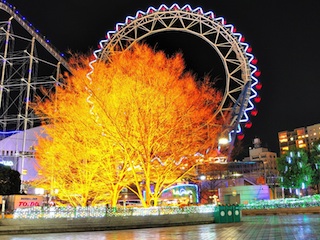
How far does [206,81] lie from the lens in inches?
811

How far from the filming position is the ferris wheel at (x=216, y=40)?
98.1 ft

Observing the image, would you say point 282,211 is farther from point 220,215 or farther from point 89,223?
point 89,223

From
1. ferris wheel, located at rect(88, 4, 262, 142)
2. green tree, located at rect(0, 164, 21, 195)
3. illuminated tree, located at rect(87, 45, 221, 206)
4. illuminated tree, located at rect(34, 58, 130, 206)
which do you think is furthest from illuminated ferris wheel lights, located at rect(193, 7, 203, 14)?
green tree, located at rect(0, 164, 21, 195)

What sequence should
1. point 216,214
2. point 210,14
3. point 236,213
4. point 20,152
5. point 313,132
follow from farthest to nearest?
point 313,132 < point 20,152 < point 210,14 < point 236,213 < point 216,214

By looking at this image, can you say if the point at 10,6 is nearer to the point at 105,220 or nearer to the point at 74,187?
the point at 74,187

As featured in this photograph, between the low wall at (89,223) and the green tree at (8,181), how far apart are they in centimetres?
898

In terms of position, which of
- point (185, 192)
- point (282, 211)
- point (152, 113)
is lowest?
point (282, 211)

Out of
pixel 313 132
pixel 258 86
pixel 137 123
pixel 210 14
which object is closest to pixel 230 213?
pixel 137 123

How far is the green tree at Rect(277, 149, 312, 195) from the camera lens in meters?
43.0

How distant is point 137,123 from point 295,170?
106 feet

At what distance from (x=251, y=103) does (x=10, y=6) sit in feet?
90.3

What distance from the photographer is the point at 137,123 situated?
17859 millimetres

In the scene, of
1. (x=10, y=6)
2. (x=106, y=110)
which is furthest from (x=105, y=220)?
(x=10, y=6)

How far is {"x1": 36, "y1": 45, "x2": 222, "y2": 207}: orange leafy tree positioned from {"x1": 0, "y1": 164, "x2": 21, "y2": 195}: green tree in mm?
5398
